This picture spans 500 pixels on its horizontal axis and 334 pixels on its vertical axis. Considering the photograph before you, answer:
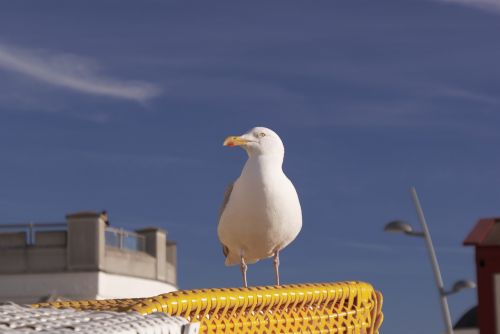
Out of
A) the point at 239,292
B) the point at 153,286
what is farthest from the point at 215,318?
the point at 153,286

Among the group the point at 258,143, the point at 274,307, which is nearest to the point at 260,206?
the point at 258,143

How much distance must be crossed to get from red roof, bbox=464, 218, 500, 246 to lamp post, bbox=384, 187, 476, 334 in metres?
1.54

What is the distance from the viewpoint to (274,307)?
5816 mm

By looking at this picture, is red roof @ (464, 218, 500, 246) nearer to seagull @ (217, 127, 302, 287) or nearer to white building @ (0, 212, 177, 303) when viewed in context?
seagull @ (217, 127, 302, 287)

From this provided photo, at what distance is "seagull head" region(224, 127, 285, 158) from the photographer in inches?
347

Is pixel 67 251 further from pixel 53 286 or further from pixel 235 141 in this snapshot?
pixel 235 141

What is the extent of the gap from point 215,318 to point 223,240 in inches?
137

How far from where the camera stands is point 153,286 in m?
36.4

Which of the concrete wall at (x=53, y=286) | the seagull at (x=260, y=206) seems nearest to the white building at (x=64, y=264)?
the concrete wall at (x=53, y=286)

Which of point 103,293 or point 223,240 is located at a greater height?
point 103,293

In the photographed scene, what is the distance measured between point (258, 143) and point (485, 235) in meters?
10.4

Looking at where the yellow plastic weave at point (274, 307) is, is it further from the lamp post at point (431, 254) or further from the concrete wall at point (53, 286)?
the concrete wall at point (53, 286)

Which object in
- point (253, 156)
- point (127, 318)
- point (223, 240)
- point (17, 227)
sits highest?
point (17, 227)

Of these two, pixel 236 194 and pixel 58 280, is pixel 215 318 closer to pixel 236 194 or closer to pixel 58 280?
pixel 236 194
